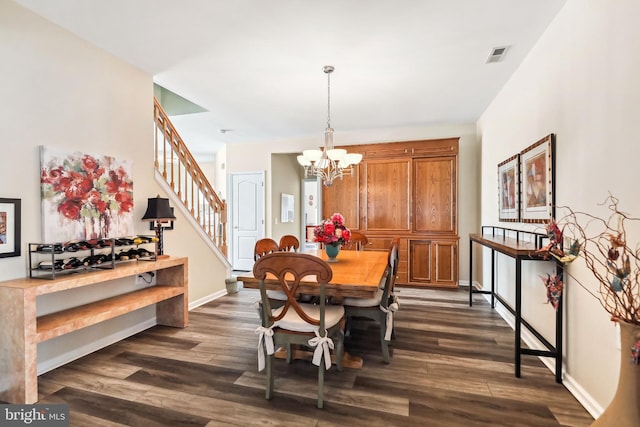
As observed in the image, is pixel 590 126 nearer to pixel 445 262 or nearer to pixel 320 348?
pixel 320 348

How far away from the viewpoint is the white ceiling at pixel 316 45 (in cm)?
225

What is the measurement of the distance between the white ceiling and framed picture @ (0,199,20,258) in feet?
4.85

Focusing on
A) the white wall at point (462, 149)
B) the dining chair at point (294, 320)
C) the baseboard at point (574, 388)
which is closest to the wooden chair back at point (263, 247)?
the dining chair at point (294, 320)

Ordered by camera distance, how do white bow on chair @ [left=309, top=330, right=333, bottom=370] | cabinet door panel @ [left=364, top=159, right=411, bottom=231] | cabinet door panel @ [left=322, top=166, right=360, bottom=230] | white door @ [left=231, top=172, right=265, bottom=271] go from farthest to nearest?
white door @ [left=231, top=172, right=265, bottom=271] < cabinet door panel @ [left=322, top=166, right=360, bottom=230] < cabinet door panel @ [left=364, top=159, right=411, bottom=231] < white bow on chair @ [left=309, top=330, right=333, bottom=370]

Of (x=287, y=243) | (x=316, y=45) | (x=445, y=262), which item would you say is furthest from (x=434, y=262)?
(x=316, y=45)

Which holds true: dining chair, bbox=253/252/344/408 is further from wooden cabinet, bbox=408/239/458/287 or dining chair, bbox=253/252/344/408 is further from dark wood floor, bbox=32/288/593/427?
wooden cabinet, bbox=408/239/458/287

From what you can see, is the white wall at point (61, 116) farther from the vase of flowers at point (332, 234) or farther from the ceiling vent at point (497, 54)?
the ceiling vent at point (497, 54)

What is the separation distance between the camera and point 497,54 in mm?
2893

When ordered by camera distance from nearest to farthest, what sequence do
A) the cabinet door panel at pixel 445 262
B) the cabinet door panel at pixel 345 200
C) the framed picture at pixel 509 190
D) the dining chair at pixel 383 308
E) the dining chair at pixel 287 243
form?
1. the dining chair at pixel 383 308
2. the framed picture at pixel 509 190
3. the dining chair at pixel 287 243
4. the cabinet door panel at pixel 445 262
5. the cabinet door panel at pixel 345 200

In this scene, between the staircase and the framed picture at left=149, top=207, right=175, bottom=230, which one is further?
the staircase

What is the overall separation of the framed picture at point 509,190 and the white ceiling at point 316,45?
989mm

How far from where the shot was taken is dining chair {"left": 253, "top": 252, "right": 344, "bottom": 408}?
1826 millimetres

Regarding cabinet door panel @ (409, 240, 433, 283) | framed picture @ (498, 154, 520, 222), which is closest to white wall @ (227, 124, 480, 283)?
cabinet door panel @ (409, 240, 433, 283)
